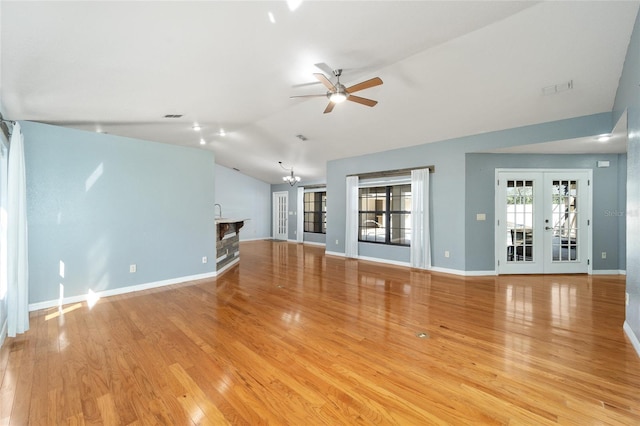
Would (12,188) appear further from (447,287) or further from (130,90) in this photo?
(447,287)

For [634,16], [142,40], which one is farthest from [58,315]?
[634,16]

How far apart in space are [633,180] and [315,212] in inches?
322

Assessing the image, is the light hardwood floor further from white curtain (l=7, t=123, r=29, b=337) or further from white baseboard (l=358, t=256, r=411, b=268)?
white baseboard (l=358, t=256, r=411, b=268)

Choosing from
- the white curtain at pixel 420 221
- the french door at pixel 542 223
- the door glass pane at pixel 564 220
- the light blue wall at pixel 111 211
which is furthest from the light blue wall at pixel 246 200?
the door glass pane at pixel 564 220

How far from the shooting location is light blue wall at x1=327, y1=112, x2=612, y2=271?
4.31 meters

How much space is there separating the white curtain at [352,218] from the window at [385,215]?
0.22m

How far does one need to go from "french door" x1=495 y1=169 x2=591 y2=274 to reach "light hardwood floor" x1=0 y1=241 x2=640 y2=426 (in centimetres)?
122

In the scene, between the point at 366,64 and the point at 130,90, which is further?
the point at 366,64

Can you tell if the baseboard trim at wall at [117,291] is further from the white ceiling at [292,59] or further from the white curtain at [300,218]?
the white curtain at [300,218]

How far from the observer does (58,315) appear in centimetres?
345

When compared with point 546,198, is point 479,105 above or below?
above

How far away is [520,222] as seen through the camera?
217 inches

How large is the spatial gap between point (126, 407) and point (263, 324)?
1.47 metres

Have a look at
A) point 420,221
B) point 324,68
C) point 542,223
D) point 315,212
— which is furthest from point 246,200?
point 542,223
